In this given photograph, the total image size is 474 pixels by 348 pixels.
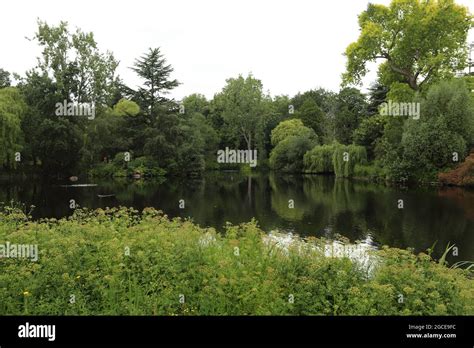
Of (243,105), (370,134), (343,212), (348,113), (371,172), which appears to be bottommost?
(343,212)

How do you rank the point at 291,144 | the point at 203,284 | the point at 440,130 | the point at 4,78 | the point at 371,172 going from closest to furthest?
1. the point at 203,284
2. the point at 440,130
3. the point at 371,172
4. the point at 4,78
5. the point at 291,144

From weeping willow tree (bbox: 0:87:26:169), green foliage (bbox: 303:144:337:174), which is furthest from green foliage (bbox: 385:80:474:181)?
weeping willow tree (bbox: 0:87:26:169)

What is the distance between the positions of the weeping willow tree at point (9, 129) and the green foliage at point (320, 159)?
31.9 meters

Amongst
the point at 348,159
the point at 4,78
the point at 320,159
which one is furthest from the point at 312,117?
the point at 4,78

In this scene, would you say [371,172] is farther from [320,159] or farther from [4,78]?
[4,78]

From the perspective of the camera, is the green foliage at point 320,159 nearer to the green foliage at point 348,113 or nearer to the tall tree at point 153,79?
the green foliage at point 348,113

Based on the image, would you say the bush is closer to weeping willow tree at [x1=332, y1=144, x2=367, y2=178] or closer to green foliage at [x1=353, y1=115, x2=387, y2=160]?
weeping willow tree at [x1=332, y1=144, x2=367, y2=178]

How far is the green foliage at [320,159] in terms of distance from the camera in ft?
167

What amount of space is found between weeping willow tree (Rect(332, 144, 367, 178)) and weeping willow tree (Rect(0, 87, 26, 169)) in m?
30.2

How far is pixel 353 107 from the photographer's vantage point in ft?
192

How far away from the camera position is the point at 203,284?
5.93 meters

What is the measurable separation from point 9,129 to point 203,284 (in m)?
33.9
